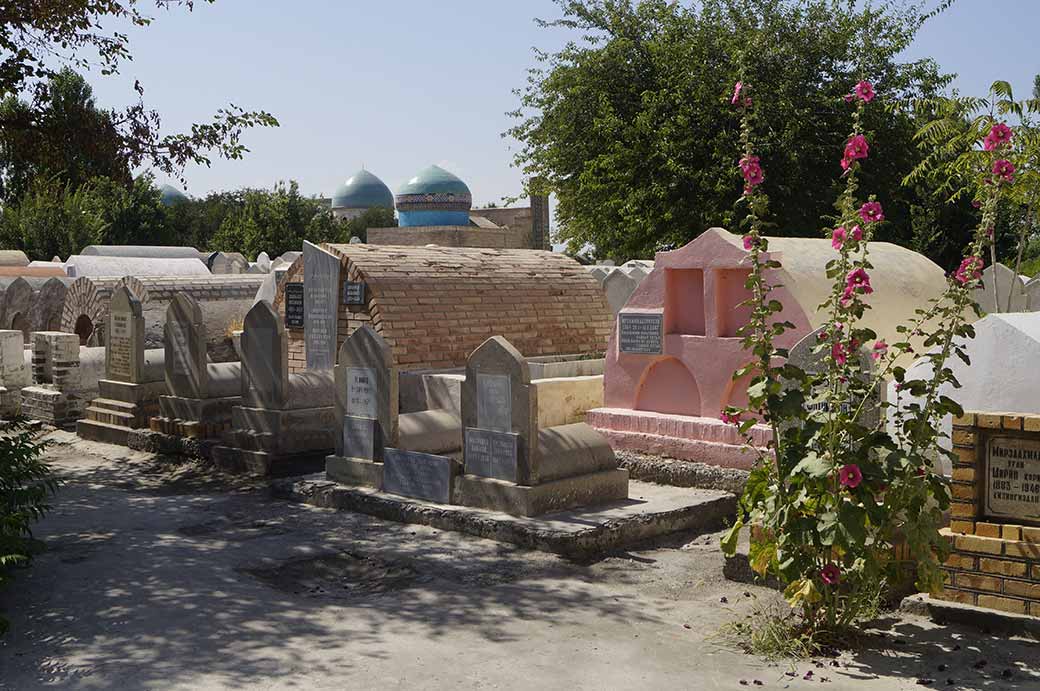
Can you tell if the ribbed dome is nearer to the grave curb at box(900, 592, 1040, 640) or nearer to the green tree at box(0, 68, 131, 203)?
the green tree at box(0, 68, 131, 203)

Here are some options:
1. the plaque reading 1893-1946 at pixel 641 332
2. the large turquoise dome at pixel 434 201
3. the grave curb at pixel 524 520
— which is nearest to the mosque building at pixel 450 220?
the large turquoise dome at pixel 434 201

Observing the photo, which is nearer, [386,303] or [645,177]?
[386,303]

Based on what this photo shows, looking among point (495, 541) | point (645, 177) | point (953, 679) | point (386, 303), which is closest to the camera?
point (953, 679)

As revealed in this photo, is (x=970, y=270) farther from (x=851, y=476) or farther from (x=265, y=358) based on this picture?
(x=265, y=358)

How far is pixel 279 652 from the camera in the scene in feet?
18.6

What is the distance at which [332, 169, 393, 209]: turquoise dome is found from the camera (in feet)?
232

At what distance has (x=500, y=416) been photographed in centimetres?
849

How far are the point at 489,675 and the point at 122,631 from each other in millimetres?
2146

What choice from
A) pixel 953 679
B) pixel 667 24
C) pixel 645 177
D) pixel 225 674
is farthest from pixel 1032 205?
pixel 667 24

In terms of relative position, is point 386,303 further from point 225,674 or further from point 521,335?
point 225,674

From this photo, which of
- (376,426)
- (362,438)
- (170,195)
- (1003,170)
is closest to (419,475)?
(376,426)

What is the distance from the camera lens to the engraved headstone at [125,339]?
13.0m

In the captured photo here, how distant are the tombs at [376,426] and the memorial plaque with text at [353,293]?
3.29 metres

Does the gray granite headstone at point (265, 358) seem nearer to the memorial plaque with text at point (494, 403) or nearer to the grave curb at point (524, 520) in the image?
the grave curb at point (524, 520)
